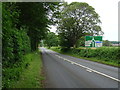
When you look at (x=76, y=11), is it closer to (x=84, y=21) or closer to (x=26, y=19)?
(x=84, y=21)

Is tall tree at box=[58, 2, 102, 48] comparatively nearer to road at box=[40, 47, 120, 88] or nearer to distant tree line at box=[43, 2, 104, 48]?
distant tree line at box=[43, 2, 104, 48]

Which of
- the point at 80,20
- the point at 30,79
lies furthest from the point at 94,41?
the point at 30,79

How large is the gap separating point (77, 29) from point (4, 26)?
35.3 m

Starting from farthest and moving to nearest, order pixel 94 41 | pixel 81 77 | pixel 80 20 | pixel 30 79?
pixel 80 20 → pixel 94 41 → pixel 81 77 → pixel 30 79

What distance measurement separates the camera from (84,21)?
38562 millimetres

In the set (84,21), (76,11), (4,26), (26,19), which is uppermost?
(76,11)

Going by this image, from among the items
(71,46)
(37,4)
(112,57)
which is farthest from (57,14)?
(71,46)

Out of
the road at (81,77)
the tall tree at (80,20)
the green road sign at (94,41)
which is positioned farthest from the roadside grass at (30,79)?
the tall tree at (80,20)

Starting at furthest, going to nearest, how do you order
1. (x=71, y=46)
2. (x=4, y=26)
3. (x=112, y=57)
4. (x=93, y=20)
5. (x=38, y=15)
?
(x=71, y=46) < (x=93, y=20) < (x=112, y=57) < (x=38, y=15) < (x=4, y=26)

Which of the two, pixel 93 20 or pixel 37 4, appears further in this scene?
pixel 93 20

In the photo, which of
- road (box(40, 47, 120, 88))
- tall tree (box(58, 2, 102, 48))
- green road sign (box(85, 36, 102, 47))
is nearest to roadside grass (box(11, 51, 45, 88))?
road (box(40, 47, 120, 88))

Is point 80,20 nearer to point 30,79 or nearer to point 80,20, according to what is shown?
point 80,20

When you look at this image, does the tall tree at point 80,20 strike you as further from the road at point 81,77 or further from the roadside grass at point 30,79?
the roadside grass at point 30,79

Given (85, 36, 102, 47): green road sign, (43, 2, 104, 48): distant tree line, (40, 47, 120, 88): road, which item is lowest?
(40, 47, 120, 88): road
